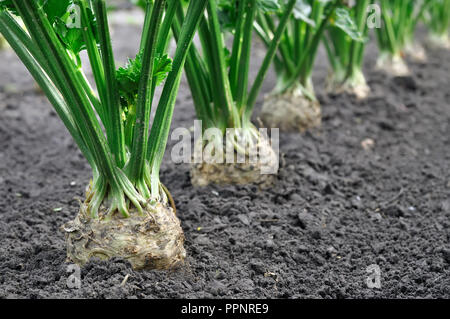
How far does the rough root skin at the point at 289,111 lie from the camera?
2865mm

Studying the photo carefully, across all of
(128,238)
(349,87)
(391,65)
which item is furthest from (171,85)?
(391,65)

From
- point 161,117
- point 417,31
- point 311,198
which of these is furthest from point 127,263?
point 417,31

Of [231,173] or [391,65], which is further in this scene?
[391,65]

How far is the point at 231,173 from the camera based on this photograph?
2.18 meters

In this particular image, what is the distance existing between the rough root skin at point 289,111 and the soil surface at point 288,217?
0.29 feet

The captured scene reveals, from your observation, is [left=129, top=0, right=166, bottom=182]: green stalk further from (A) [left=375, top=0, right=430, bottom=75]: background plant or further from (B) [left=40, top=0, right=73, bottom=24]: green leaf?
(A) [left=375, top=0, right=430, bottom=75]: background plant

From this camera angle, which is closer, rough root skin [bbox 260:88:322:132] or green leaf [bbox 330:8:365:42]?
green leaf [bbox 330:8:365:42]

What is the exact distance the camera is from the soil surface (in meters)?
1.62

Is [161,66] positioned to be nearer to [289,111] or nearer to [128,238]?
[128,238]

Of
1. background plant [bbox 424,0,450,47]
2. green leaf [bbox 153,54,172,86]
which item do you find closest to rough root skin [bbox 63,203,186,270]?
green leaf [bbox 153,54,172,86]

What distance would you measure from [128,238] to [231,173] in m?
0.72

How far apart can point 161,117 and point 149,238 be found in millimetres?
357

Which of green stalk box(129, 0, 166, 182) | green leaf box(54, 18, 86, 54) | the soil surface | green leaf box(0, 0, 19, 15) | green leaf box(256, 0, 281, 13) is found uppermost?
green leaf box(256, 0, 281, 13)

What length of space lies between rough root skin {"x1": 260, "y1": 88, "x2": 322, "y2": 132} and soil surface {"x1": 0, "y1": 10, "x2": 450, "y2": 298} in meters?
0.09
